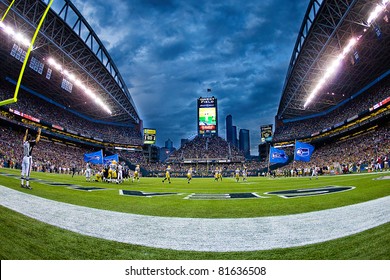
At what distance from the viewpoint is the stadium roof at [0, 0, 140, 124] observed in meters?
26.7

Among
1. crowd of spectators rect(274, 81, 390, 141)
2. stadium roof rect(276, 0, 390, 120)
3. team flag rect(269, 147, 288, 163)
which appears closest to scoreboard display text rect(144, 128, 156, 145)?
crowd of spectators rect(274, 81, 390, 141)

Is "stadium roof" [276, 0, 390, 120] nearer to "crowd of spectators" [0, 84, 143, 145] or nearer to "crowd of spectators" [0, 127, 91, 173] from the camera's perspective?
"crowd of spectators" [0, 127, 91, 173]

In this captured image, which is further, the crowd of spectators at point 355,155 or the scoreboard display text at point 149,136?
the scoreboard display text at point 149,136

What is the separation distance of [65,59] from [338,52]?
45.2m

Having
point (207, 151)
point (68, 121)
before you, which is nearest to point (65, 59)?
point (68, 121)

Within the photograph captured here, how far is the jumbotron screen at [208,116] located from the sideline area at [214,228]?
213 ft

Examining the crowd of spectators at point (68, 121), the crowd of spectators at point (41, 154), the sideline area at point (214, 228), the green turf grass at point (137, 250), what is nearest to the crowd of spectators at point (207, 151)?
the crowd of spectators at point (68, 121)

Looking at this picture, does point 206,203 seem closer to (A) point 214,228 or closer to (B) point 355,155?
(A) point 214,228

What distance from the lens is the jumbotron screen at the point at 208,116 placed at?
227 feet

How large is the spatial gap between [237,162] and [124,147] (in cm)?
3955

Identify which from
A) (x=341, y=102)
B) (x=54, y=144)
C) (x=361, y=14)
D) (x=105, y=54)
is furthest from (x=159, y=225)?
(x=341, y=102)

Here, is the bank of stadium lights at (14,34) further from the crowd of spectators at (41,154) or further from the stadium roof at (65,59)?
the crowd of spectators at (41,154)

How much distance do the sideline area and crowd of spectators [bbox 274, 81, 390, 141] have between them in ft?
155

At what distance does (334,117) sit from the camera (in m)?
55.7
